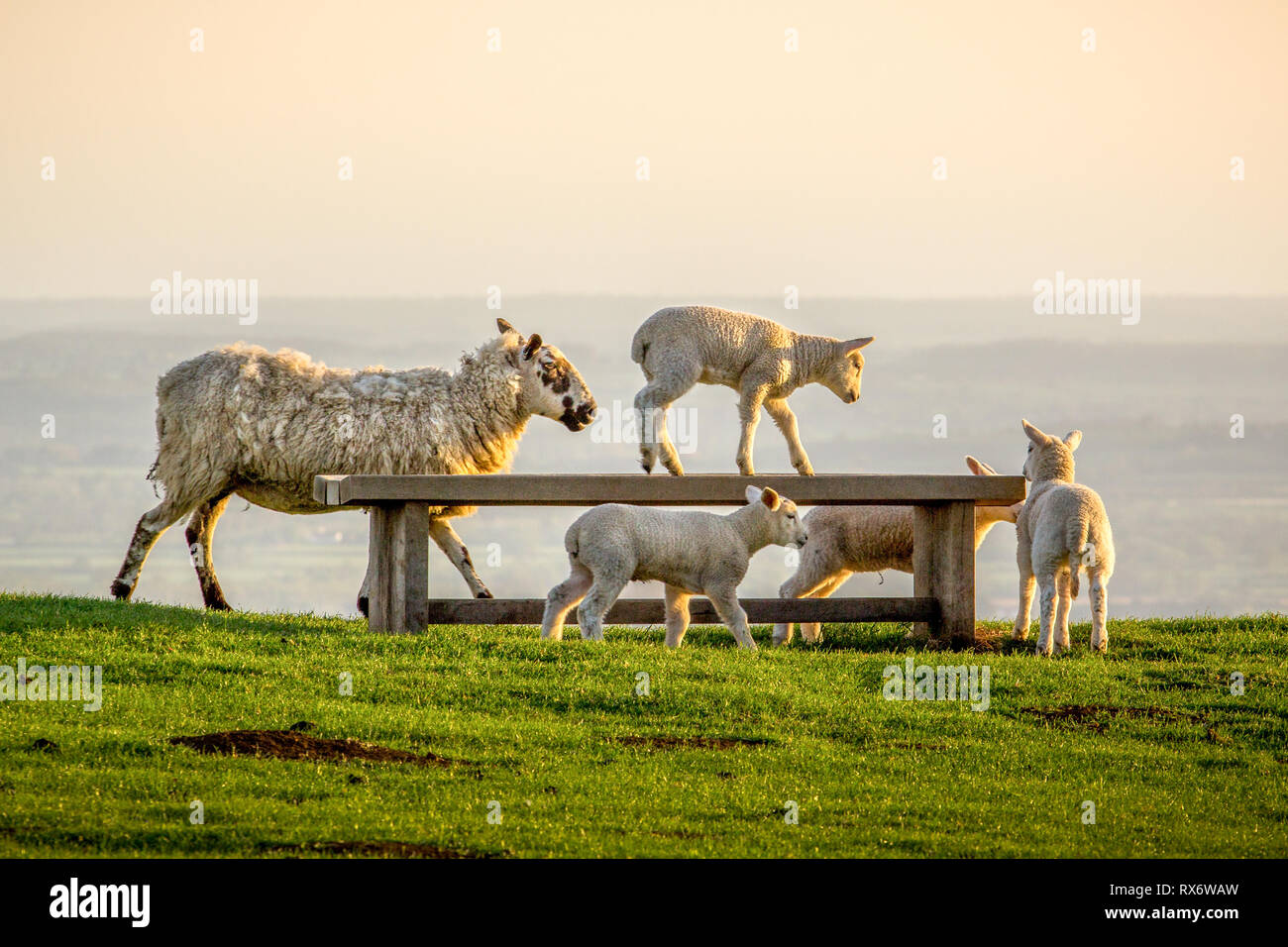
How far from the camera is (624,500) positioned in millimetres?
12781

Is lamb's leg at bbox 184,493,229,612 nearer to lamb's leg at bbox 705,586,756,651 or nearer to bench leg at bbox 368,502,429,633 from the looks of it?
bench leg at bbox 368,502,429,633

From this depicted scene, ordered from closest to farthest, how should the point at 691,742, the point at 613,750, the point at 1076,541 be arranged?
the point at 613,750 → the point at 691,742 → the point at 1076,541

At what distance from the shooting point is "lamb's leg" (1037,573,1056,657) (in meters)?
12.5

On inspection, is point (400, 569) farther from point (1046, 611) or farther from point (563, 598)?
point (1046, 611)

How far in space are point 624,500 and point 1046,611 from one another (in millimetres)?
3722

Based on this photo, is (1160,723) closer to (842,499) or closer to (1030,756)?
(1030,756)

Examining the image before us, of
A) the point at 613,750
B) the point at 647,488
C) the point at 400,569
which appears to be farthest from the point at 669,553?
the point at 613,750

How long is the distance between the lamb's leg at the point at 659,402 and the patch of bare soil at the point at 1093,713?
3990 mm

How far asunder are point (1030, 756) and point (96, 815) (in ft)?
17.7

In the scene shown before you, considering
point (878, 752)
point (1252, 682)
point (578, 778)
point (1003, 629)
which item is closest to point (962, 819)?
point (878, 752)

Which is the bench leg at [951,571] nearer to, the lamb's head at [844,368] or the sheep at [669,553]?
the lamb's head at [844,368]

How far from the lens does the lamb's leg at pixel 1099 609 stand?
490 inches

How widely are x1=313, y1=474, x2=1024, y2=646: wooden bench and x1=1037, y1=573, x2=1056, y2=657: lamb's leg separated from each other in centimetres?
89

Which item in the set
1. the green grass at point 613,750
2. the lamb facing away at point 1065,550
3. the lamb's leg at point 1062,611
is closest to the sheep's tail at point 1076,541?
the lamb facing away at point 1065,550
